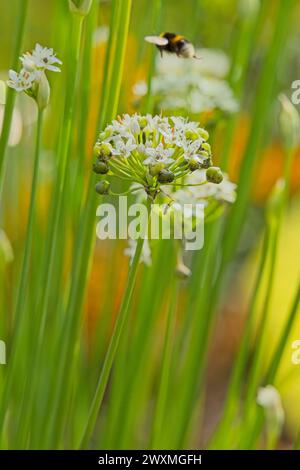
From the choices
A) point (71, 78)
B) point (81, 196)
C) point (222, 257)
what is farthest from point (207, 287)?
point (71, 78)

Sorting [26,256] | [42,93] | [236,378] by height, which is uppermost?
[42,93]

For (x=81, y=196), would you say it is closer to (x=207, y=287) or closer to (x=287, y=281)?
(x=207, y=287)

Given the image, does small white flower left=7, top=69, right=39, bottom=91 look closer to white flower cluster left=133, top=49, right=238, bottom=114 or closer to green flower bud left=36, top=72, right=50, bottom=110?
green flower bud left=36, top=72, right=50, bottom=110

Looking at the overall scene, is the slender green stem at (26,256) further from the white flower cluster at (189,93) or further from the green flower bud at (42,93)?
the white flower cluster at (189,93)

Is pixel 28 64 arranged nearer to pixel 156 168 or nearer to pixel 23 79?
pixel 23 79


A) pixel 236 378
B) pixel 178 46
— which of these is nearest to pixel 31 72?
pixel 178 46

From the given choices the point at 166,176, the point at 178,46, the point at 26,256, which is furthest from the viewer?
the point at 178,46
